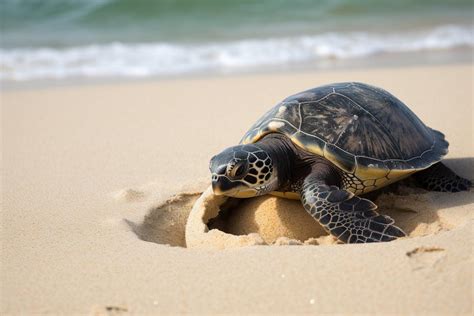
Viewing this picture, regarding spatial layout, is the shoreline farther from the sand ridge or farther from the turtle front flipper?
the turtle front flipper

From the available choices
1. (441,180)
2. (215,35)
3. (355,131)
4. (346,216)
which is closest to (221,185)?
(346,216)

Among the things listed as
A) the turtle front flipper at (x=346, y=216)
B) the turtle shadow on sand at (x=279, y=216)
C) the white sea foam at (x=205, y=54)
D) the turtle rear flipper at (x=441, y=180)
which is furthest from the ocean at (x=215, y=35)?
the turtle front flipper at (x=346, y=216)

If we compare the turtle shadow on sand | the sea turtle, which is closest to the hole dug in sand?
the turtle shadow on sand

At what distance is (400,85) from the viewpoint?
6555 millimetres

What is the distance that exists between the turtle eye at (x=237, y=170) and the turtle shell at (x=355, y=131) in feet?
1.35

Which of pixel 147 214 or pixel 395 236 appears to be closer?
pixel 395 236

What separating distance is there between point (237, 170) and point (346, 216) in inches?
25.4

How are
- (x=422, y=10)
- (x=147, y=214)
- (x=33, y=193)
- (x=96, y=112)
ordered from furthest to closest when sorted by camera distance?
(x=422, y=10)
(x=96, y=112)
(x=33, y=193)
(x=147, y=214)

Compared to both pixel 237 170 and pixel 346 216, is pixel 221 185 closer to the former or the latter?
pixel 237 170

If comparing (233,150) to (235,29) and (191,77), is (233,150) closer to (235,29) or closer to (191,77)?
(191,77)

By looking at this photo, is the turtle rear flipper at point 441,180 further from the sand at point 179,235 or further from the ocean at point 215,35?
the ocean at point 215,35

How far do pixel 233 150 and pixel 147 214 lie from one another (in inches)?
28.2

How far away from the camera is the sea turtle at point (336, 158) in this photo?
120 inches

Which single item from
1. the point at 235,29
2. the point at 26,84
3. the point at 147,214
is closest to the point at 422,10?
the point at 235,29
